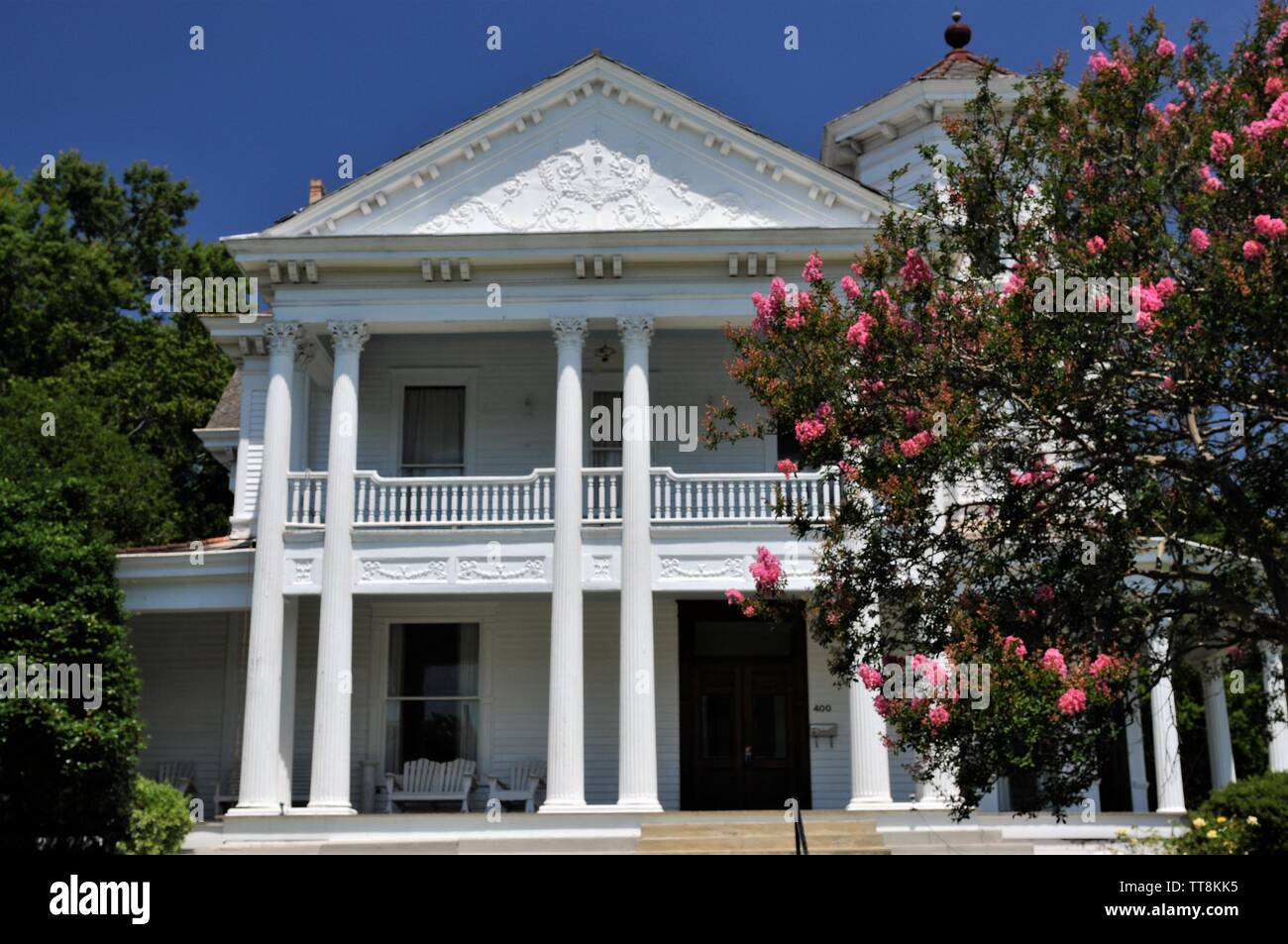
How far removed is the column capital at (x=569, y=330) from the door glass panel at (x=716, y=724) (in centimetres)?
566

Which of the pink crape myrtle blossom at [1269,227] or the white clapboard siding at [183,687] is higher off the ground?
the pink crape myrtle blossom at [1269,227]

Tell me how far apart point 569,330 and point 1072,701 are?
11.5 metres

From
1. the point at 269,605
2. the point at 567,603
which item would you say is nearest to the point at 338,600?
the point at 269,605

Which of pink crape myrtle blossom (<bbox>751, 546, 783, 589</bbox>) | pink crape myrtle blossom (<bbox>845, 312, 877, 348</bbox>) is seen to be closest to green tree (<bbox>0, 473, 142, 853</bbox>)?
pink crape myrtle blossom (<bbox>751, 546, 783, 589</bbox>)

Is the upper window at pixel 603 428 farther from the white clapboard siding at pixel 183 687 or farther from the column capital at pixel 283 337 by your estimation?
the white clapboard siding at pixel 183 687

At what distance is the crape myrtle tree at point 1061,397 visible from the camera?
935 centimetres

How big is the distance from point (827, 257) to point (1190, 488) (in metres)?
9.44

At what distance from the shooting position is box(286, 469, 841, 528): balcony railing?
19.2m

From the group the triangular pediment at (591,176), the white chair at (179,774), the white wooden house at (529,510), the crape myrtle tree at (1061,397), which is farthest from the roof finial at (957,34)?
the white chair at (179,774)

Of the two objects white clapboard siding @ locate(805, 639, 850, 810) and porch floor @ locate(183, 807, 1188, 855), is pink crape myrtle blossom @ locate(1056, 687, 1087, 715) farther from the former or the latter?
white clapboard siding @ locate(805, 639, 850, 810)

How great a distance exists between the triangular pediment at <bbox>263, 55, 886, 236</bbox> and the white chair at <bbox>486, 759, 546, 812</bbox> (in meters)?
7.74

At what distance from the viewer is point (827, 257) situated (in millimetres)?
19219
